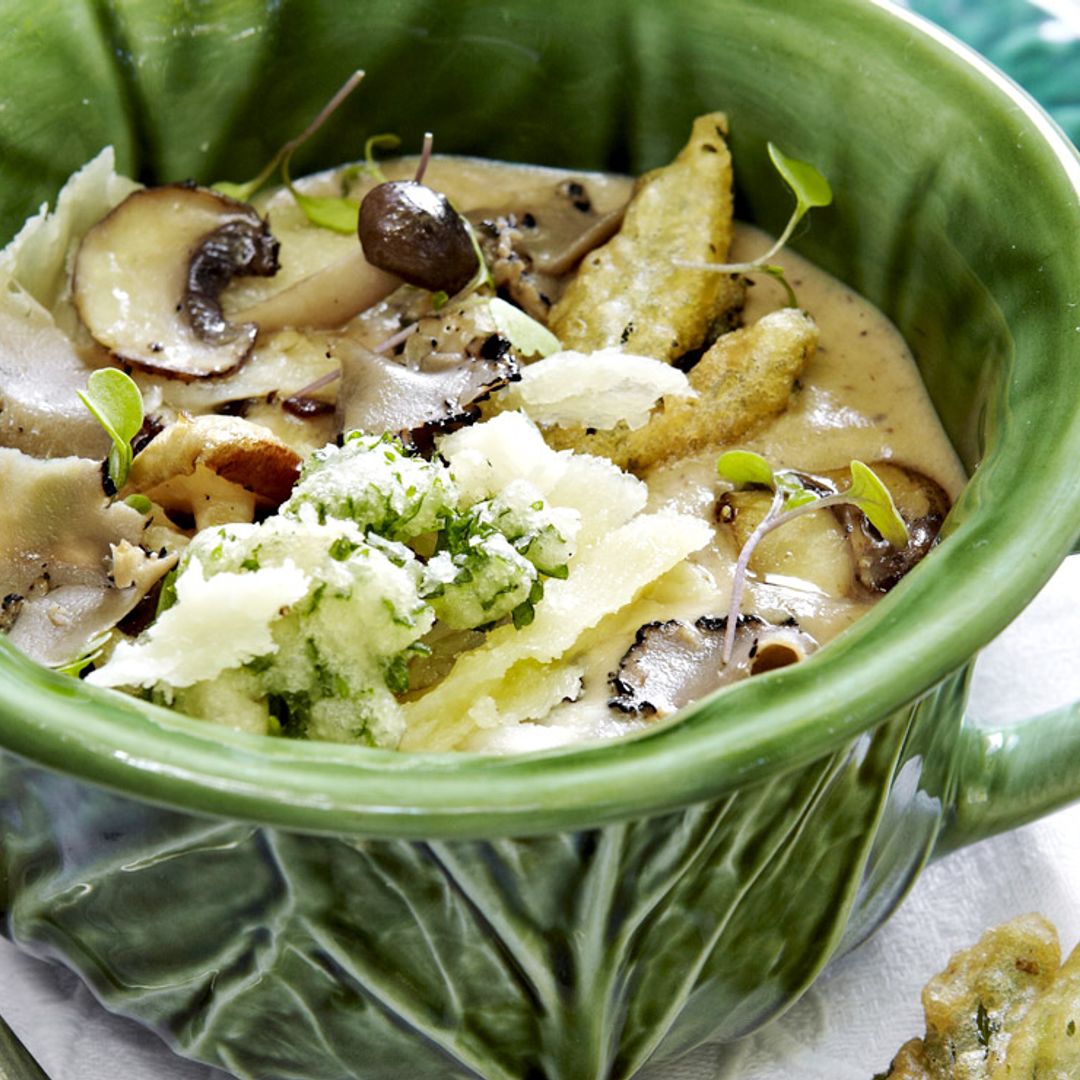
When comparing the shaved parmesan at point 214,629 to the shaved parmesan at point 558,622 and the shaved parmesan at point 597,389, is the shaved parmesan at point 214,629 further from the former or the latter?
the shaved parmesan at point 597,389

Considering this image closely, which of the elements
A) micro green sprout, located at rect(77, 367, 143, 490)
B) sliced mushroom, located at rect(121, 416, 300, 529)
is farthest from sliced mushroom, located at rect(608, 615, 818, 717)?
micro green sprout, located at rect(77, 367, 143, 490)

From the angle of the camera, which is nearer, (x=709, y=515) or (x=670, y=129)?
(x=709, y=515)

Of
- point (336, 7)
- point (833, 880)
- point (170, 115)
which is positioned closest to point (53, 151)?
point (170, 115)

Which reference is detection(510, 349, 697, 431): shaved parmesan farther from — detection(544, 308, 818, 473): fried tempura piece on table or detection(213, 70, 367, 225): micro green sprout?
detection(213, 70, 367, 225): micro green sprout

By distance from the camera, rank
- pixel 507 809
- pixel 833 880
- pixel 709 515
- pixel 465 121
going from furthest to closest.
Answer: pixel 465 121 < pixel 709 515 < pixel 833 880 < pixel 507 809

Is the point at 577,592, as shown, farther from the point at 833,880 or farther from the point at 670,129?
the point at 670,129

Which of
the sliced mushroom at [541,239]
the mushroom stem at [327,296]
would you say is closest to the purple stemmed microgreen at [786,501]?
the sliced mushroom at [541,239]

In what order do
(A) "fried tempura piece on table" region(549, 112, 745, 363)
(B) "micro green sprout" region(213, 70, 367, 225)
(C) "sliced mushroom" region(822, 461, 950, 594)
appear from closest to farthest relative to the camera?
(C) "sliced mushroom" region(822, 461, 950, 594) < (A) "fried tempura piece on table" region(549, 112, 745, 363) < (B) "micro green sprout" region(213, 70, 367, 225)
